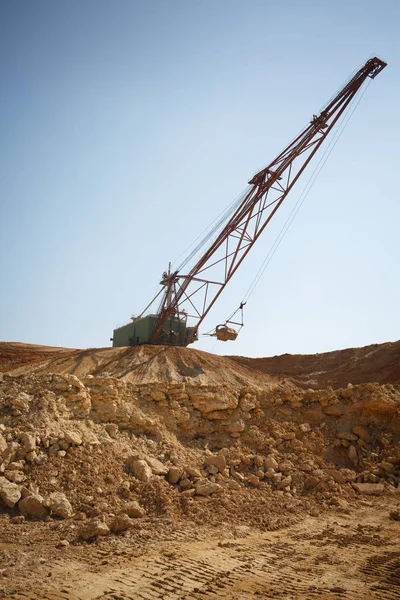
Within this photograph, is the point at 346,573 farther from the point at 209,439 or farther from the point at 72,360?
the point at 72,360

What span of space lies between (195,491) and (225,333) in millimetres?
13399

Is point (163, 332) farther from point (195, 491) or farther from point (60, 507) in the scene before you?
point (60, 507)

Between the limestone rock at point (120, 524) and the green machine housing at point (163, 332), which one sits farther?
the green machine housing at point (163, 332)

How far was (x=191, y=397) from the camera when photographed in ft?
50.7

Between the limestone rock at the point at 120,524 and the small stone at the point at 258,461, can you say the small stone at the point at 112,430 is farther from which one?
the small stone at the point at 258,461

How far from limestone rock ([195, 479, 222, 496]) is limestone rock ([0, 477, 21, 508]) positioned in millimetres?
4100

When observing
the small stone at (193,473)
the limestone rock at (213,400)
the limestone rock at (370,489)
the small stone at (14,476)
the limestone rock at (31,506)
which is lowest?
the limestone rock at (370,489)

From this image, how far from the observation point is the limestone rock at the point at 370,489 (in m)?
12.8

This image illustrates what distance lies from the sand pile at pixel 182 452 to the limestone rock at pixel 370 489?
0.03 meters

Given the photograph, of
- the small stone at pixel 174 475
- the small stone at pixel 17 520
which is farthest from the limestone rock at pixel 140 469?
the small stone at pixel 17 520

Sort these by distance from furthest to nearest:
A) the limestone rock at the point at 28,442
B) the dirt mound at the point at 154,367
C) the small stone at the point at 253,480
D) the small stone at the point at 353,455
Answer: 1. the dirt mound at the point at 154,367
2. the small stone at the point at 353,455
3. the small stone at the point at 253,480
4. the limestone rock at the point at 28,442

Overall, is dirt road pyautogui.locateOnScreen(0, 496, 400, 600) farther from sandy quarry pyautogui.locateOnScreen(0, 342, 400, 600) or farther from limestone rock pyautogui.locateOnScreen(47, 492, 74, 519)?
limestone rock pyautogui.locateOnScreen(47, 492, 74, 519)

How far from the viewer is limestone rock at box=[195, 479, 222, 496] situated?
36.4 ft

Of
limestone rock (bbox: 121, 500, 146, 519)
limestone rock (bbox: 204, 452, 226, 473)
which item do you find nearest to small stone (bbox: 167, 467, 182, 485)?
limestone rock (bbox: 204, 452, 226, 473)
